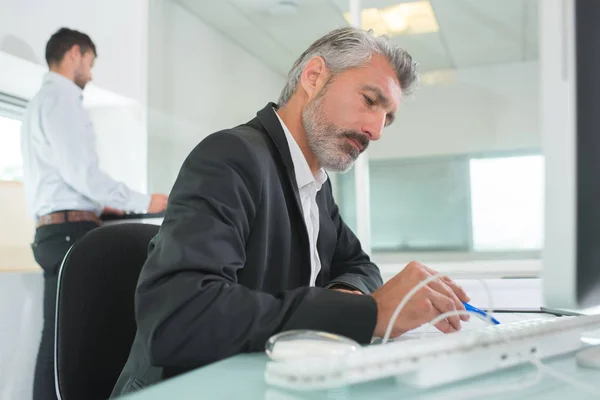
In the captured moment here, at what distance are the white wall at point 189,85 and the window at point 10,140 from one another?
1.14m

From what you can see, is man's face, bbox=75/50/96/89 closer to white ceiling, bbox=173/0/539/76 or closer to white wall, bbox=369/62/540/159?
white ceiling, bbox=173/0/539/76

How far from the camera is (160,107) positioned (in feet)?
11.7

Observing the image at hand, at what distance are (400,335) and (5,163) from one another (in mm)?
2003

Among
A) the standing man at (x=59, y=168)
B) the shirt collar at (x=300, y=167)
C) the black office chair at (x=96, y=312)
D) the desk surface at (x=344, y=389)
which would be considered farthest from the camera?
the standing man at (x=59, y=168)

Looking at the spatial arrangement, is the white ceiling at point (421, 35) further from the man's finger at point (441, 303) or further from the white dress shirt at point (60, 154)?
the man's finger at point (441, 303)

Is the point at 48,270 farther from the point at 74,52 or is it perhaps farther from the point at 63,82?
the point at 74,52

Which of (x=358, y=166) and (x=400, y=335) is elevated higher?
(x=358, y=166)

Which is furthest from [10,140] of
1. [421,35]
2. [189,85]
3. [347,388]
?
[421,35]

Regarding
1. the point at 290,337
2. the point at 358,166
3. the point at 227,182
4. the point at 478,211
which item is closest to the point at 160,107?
the point at 358,166

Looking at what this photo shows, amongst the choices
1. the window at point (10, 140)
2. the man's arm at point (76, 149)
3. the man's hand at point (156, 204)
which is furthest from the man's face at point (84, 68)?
the man's hand at point (156, 204)

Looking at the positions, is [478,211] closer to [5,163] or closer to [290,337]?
[5,163]

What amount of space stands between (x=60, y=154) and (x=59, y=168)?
2.5 inches

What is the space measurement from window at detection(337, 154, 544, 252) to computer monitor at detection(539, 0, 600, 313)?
9.02 ft

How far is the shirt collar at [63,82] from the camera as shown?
243 cm
